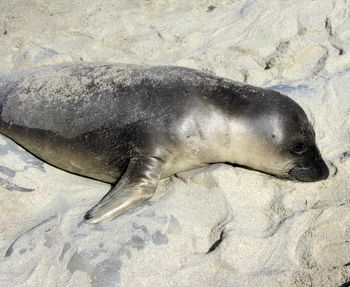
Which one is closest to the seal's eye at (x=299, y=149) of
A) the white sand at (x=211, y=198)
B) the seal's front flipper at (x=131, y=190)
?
the white sand at (x=211, y=198)

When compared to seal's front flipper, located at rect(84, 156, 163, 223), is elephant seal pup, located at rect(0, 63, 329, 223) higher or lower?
higher

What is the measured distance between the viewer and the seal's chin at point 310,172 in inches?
124

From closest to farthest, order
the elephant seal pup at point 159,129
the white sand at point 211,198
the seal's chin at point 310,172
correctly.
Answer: the white sand at point 211,198
the seal's chin at point 310,172
the elephant seal pup at point 159,129

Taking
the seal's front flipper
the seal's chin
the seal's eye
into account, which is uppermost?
the seal's eye

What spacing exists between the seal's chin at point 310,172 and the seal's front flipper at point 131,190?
89cm

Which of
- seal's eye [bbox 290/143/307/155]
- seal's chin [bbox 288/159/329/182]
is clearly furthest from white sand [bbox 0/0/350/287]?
seal's eye [bbox 290/143/307/155]

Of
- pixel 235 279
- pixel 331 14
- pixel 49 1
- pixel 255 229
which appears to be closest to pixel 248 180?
pixel 255 229

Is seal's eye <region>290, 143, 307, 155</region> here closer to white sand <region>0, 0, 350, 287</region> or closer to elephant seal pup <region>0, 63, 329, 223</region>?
elephant seal pup <region>0, 63, 329, 223</region>

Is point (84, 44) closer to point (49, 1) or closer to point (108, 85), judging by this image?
point (49, 1)

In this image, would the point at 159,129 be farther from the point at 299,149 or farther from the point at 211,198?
the point at 299,149

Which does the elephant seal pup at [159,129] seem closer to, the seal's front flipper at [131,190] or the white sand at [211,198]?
the seal's front flipper at [131,190]

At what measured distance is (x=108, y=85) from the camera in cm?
351

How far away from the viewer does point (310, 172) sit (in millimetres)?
3170

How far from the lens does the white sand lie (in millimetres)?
2592
